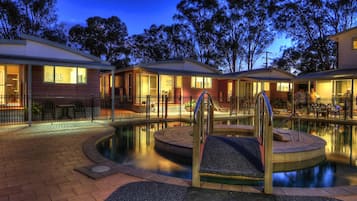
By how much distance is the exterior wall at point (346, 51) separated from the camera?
16.1m

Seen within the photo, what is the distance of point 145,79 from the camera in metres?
17.0

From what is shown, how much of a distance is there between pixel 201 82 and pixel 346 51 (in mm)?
10312

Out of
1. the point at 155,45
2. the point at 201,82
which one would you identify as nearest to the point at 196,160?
the point at 201,82

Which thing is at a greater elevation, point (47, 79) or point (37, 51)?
point (37, 51)

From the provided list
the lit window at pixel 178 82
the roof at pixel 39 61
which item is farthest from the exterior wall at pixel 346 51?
the roof at pixel 39 61

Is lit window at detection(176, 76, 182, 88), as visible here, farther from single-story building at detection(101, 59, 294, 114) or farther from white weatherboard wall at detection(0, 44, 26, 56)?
white weatherboard wall at detection(0, 44, 26, 56)

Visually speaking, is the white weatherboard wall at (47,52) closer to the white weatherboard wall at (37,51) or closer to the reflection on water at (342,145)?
the white weatherboard wall at (37,51)

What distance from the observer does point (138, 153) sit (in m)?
6.29

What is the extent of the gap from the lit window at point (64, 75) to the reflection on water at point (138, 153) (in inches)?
183

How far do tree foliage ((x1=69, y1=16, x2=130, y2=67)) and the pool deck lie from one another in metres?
29.1

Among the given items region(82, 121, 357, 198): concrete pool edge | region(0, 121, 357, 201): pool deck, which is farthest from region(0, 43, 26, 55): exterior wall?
region(82, 121, 357, 198): concrete pool edge

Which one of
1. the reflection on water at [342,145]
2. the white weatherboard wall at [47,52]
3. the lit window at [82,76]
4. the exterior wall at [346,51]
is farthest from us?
the exterior wall at [346,51]

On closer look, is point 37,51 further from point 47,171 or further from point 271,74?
point 271,74

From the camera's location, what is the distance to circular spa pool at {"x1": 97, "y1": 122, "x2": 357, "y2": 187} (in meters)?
4.57
